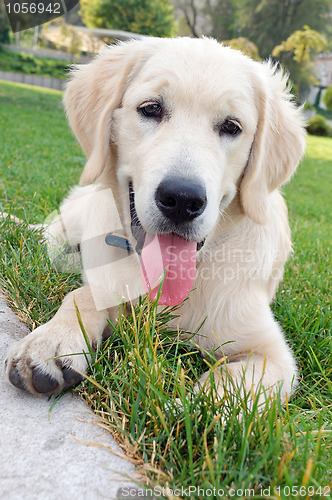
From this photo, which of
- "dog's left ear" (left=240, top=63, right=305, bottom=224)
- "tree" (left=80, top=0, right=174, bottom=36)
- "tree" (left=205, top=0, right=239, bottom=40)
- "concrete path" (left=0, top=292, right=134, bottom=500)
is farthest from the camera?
"tree" (left=205, top=0, right=239, bottom=40)

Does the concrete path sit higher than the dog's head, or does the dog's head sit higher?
the dog's head

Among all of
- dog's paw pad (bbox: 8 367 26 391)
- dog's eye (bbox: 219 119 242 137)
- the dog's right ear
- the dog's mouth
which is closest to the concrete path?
dog's paw pad (bbox: 8 367 26 391)

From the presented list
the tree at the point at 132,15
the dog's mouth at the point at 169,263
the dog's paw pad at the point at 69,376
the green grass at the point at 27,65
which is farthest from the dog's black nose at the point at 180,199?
the tree at the point at 132,15

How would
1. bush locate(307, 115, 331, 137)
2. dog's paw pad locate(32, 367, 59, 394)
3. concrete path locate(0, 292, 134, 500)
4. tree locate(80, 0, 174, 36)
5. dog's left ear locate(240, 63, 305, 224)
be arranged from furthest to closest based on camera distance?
tree locate(80, 0, 174, 36)
bush locate(307, 115, 331, 137)
dog's left ear locate(240, 63, 305, 224)
dog's paw pad locate(32, 367, 59, 394)
concrete path locate(0, 292, 134, 500)

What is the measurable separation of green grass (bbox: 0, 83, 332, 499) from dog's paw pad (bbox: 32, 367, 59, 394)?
11cm

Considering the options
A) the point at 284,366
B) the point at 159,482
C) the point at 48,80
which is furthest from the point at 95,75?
the point at 48,80

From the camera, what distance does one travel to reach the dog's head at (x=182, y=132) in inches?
80.4

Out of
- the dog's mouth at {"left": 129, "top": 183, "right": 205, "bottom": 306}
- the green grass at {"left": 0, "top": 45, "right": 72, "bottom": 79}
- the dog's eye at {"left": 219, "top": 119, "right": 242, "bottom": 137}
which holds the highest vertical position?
the dog's eye at {"left": 219, "top": 119, "right": 242, "bottom": 137}

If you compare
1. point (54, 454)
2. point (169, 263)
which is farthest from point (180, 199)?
point (54, 454)

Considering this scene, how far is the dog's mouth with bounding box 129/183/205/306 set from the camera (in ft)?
7.23

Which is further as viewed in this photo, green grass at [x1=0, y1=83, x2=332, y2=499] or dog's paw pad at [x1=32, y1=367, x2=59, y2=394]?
dog's paw pad at [x1=32, y1=367, x2=59, y2=394]

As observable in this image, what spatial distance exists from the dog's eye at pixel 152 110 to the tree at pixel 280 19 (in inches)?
1622

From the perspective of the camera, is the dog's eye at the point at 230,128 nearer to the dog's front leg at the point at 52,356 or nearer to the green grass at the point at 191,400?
the green grass at the point at 191,400

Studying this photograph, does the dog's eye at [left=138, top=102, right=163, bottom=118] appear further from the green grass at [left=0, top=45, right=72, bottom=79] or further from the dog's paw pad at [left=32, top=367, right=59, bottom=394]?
the green grass at [left=0, top=45, right=72, bottom=79]
